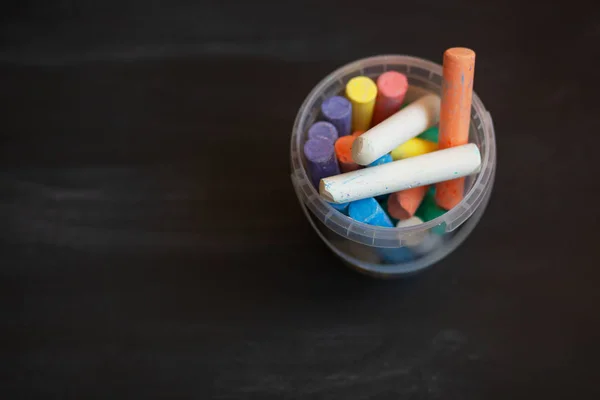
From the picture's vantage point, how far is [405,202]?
61 cm

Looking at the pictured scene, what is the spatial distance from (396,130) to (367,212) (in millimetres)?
85

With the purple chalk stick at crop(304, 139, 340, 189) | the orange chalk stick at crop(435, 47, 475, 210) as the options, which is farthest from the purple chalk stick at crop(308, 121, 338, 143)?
the orange chalk stick at crop(435, 47, 475, 210)

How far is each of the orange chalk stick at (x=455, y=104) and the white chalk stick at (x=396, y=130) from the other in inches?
0.9

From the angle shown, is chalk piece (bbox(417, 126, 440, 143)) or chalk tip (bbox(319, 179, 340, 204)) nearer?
chalk tip (bbox(319, 179, 340, 204))

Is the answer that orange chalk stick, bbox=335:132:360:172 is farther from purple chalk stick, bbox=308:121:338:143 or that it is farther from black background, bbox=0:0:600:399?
black background, bbox=0:0:600:399

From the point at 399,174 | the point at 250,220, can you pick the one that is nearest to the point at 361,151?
the point at 399,174

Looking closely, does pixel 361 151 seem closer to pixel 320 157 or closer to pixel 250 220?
pixel 320 157

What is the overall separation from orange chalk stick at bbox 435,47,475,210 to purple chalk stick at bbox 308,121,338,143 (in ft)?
0.35

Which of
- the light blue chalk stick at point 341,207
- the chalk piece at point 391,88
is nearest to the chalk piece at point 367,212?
the light blue chalk stick at point 341,207

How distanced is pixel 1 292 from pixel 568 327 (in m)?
0.63

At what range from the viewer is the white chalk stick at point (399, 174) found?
55 centimetres

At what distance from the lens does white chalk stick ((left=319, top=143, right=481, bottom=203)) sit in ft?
1.80

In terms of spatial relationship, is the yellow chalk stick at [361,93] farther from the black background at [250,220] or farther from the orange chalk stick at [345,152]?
the black background at [250,220]

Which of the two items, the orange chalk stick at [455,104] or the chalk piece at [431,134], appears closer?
the orange chalk stick at [455,104]
